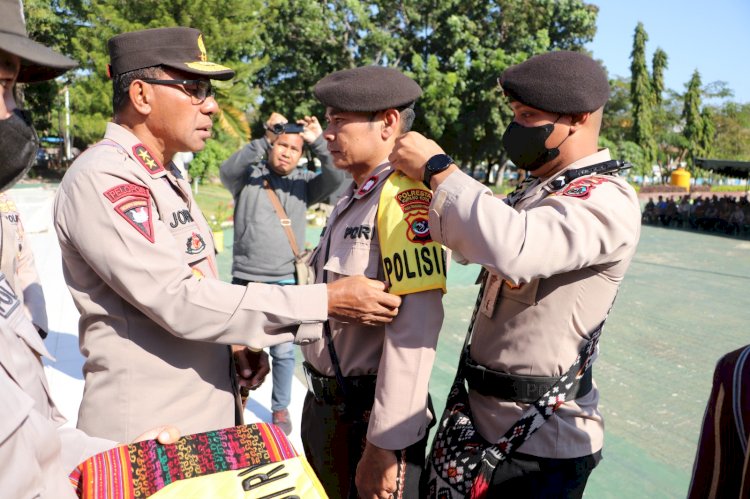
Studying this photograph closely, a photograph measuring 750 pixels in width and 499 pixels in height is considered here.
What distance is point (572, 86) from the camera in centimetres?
176

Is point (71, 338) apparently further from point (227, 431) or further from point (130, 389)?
point (227, 431)

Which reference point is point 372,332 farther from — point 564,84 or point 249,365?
point 564,84

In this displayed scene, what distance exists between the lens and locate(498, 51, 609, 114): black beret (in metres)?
1.76

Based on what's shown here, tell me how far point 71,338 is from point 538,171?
16.8 ft

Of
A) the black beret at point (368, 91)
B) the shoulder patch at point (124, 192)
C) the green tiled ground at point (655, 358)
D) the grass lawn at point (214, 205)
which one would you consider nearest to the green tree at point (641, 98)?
the grass lawn at point (214, 205)

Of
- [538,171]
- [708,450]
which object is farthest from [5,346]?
[538,171]

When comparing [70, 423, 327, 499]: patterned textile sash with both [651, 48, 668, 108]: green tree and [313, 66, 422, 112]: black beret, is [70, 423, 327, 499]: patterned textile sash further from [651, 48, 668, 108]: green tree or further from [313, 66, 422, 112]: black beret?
[651, 48, 668, 108]: green tree

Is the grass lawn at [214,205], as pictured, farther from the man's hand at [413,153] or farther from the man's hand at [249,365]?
the man's hand at [413,153]

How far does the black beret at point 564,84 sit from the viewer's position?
5.78 ft

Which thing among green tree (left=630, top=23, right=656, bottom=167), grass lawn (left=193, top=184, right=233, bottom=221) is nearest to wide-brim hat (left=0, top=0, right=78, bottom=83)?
grass lawn (left=193, top=184, right=233, bottom=221)

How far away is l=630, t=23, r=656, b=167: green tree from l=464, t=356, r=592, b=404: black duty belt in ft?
145

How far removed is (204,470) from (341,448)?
2.84ft

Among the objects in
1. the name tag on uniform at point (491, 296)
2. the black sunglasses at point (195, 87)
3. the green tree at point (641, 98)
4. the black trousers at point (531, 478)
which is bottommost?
the green tree at point (641, 98)

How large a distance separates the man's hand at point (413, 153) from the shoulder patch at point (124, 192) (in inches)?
31.2
